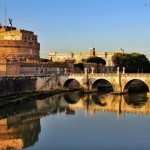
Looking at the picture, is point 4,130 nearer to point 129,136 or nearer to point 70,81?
point 129,136

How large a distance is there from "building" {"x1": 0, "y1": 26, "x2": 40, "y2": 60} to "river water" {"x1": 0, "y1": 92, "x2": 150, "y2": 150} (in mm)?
17256

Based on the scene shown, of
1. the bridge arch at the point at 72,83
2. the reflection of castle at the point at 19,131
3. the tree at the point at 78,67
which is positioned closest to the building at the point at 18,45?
the tree at the point at 78,67

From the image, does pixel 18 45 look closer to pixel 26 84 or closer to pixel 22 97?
pixel 26 84

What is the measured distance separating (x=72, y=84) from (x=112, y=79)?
807 centimetres

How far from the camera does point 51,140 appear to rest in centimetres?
2042

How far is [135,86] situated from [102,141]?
111 feet

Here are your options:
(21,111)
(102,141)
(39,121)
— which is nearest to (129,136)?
(102,141)

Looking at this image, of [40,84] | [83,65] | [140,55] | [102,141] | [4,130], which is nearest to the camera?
[102,141]

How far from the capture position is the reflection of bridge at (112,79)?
42125mm

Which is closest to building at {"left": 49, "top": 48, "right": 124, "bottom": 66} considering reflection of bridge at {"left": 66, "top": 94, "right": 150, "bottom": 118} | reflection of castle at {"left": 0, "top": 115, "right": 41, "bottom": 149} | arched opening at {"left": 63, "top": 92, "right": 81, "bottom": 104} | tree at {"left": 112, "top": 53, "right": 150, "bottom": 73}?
tree at {"left": 112, "top": 53, "right": 150, "bottom": 73}

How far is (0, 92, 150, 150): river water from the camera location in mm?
19781

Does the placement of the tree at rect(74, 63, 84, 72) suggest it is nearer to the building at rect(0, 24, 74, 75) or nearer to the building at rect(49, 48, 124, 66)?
the building at rect(0, 24, 74, 75)

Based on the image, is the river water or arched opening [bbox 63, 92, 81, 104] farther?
arched opening [bbox 63, 92, 81, 104]

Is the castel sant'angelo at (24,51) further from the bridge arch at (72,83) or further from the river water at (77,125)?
the river water at (77,125)
